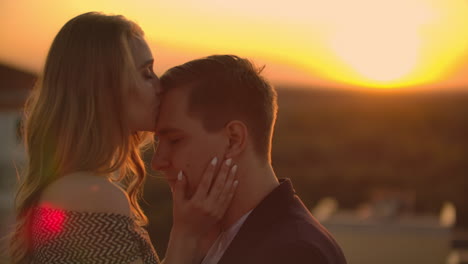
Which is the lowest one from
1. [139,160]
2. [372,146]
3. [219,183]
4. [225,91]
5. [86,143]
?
[372,146]

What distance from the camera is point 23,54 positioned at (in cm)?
1488

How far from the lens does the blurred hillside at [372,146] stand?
18016 mm

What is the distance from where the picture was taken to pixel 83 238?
181cm

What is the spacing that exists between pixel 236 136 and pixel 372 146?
67.7 feet

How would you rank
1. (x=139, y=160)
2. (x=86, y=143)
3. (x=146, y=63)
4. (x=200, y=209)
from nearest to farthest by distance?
(x=86, y=143) < (x=146, y=63) < (x=200, y=209) < (x=139, y=160)

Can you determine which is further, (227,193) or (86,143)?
(227,193)

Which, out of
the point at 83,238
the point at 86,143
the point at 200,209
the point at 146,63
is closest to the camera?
the point at 83,238

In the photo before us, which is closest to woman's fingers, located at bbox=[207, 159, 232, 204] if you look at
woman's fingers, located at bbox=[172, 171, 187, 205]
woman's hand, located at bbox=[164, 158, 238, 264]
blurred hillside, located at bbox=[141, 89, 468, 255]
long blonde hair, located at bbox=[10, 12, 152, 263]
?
woman's hand, located at bbox=[164, 158, 238, 264]

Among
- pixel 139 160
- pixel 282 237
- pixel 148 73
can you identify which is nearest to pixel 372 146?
pixel 139 160

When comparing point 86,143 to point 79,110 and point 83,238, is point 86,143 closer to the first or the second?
point 79,110

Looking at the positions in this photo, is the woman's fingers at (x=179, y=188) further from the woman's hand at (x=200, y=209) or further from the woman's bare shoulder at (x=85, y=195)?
the woman's bare shoulder at (x=85, y=195)

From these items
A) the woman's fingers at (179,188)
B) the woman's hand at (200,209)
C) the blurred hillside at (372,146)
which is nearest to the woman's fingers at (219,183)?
the woman's hand at (200,209)

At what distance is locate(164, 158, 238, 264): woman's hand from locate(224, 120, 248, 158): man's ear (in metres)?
0.03

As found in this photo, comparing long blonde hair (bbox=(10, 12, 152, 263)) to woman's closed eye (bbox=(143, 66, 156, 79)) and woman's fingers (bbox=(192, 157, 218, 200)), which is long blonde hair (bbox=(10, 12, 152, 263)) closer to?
woman's closed eye (bbox=(143, 66, 156, 79))
